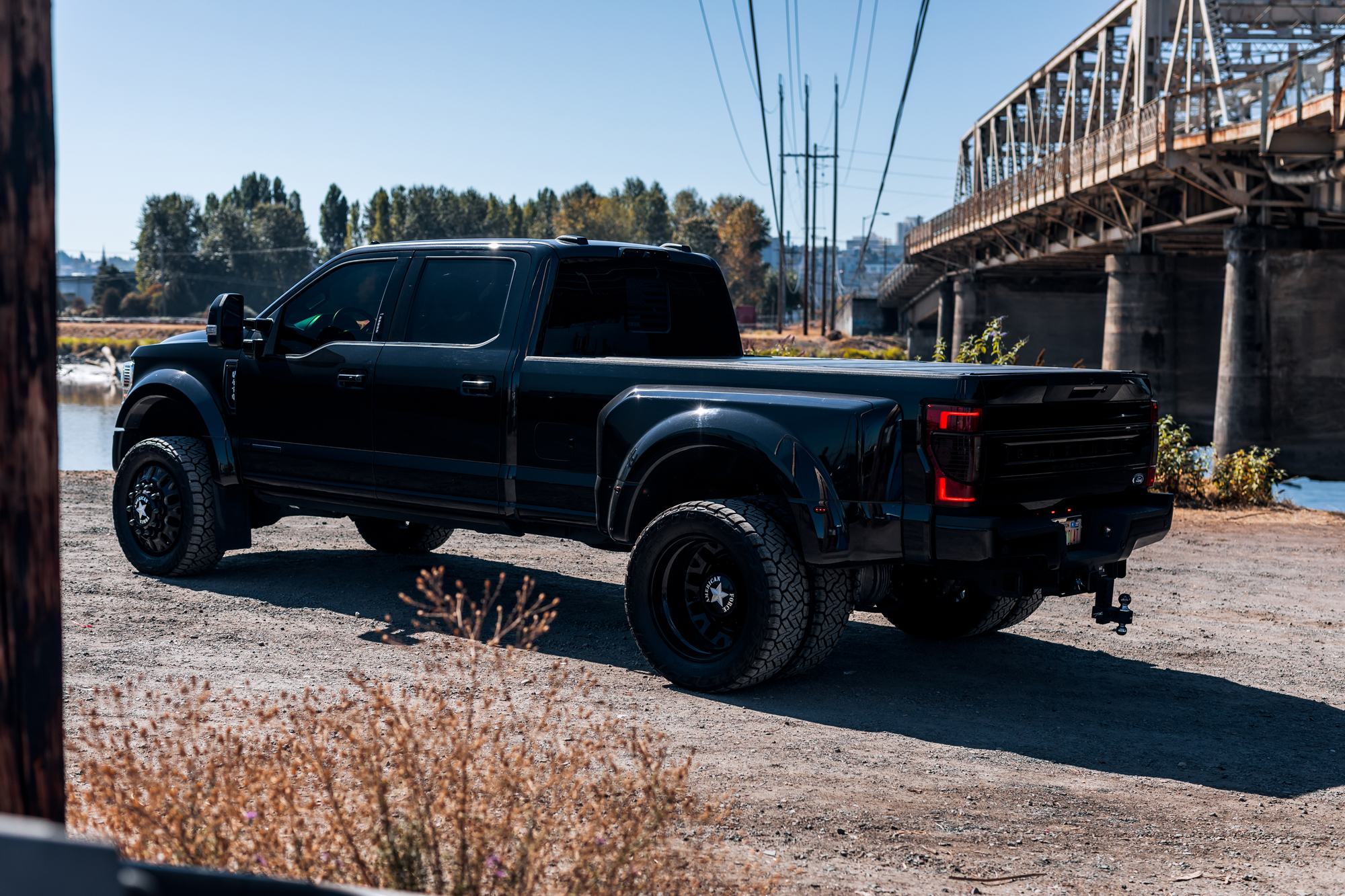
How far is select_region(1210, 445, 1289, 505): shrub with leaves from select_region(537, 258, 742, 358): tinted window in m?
9.23

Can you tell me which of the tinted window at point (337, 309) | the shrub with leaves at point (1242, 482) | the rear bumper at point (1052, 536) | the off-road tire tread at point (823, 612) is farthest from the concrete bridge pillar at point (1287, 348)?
the off-road tire tread at point (823, 612)

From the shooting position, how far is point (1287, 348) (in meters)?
30.5

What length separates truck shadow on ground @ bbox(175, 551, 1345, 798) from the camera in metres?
5.24

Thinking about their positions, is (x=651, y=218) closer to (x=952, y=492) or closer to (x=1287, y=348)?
(x=1287, y=348)

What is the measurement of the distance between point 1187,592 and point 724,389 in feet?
15.9

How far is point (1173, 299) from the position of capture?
42188mm

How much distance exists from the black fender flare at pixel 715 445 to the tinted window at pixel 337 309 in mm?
2163

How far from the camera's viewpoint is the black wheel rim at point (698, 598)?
6.04 meters

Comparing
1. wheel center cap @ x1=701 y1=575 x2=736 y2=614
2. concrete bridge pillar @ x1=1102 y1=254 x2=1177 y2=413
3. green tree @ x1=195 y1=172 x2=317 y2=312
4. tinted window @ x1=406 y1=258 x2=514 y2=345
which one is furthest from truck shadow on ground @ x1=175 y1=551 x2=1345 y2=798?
green tree @ x1=195 y1=172 x2=317 y2=312

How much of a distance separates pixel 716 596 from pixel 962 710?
127cm

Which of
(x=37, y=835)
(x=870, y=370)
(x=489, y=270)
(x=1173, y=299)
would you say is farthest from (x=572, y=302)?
(x=1173, y=299)

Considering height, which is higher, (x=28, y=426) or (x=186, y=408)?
(x=28, y=426)

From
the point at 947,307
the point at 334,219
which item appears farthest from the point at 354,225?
the point at 947,307

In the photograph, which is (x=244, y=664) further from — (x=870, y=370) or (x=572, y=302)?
(x=870, y=370)
